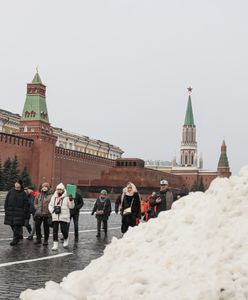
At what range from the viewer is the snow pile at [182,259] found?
283 cm

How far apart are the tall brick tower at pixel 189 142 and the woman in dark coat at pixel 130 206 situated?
106 m

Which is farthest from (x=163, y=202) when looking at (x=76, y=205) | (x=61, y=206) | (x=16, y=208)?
(x=76, y=205)

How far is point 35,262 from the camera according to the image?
727cm

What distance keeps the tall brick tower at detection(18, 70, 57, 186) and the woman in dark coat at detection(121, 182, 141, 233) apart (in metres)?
40.1

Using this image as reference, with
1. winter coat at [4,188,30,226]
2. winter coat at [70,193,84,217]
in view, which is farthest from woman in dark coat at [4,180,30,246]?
winter coat at [70,193,84,217]

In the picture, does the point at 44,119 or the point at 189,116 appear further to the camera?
the point at 189,116

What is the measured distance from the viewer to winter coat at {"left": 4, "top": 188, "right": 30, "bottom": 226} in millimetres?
9594

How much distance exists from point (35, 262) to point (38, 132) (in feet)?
143

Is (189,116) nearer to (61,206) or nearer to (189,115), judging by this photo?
(189,115)

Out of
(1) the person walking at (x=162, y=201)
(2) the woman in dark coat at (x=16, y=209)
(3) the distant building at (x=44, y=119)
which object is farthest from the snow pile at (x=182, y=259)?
(3) the distant building at (x=44, y=119)

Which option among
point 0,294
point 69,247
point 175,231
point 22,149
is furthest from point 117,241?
point 22,149

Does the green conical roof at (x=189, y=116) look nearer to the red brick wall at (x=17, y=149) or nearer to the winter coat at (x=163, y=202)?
the red brick wall at (x=17, y=149)

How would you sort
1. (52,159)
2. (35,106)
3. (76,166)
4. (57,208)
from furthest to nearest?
(76,166) → (35,106) → (52,159) → (57,208)

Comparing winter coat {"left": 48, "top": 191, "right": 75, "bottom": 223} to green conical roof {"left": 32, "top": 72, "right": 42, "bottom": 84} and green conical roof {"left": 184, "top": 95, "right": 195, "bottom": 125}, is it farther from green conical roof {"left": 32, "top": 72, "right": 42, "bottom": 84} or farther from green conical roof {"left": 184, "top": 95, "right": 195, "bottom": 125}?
green conical roof {"left": 184, "top": 95, "right": 195, "bottom": 125}
